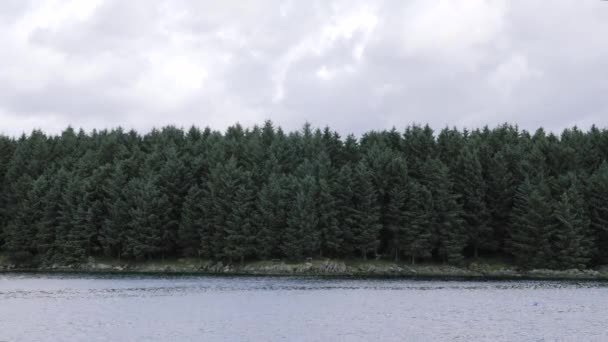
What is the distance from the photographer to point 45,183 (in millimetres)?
110812

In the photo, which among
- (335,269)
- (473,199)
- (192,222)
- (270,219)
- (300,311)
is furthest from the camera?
(192,222)

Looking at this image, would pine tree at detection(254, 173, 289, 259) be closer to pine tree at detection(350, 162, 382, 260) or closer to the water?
pine tree at detection(350, 162, 382, 260)

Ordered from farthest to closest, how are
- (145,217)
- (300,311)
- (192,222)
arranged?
1. (145,217)
2. (192,222)
3. (300,311)

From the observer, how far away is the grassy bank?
94188 millimetres

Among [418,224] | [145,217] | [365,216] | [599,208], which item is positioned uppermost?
[599,208]

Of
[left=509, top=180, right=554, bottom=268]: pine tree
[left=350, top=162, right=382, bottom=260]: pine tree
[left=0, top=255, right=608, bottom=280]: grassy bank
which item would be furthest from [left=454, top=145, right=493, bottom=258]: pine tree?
[left=350, top=162, right=382, bottom=260]: pine tree

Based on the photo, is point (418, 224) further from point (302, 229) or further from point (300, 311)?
point (300, 311)

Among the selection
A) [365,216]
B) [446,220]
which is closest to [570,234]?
[446,220]

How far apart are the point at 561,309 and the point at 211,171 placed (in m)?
63.6

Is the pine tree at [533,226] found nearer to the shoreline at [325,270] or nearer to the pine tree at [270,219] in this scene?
the shoreline at [325,270]

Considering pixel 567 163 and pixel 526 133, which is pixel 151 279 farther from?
pixel 526 133

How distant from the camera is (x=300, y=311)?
52281 mm

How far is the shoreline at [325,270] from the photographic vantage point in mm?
93062

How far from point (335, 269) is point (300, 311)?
4591cm
